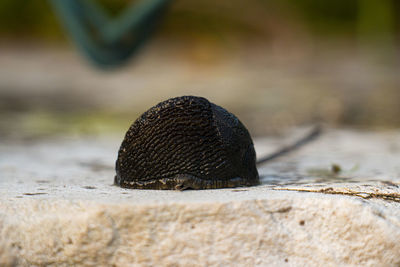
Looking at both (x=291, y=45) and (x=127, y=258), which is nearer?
(x=127, y=258)

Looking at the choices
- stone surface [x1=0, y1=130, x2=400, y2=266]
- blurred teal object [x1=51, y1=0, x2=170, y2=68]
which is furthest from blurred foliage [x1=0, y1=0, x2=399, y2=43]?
stone surface [x1=0, y1=130, x2=400, y2=266]

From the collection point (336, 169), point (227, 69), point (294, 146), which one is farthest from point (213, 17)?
point (336, 169)

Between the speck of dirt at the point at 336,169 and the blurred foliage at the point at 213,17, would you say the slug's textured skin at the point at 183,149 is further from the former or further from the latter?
the blurred foliage at the point at 213,17

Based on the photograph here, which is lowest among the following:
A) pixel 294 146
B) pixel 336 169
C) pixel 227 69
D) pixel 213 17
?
pixel 336 169

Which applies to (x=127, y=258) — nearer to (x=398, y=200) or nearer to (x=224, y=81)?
(x=398, y=200)

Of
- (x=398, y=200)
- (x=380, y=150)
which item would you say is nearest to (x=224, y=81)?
(x=380, y=150)

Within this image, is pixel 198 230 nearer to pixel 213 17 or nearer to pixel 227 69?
pixel 227 69

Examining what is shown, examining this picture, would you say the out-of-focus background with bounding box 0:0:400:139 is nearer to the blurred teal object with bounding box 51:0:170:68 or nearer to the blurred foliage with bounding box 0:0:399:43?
the blurred foliage with bounding box 0:0:399:43
